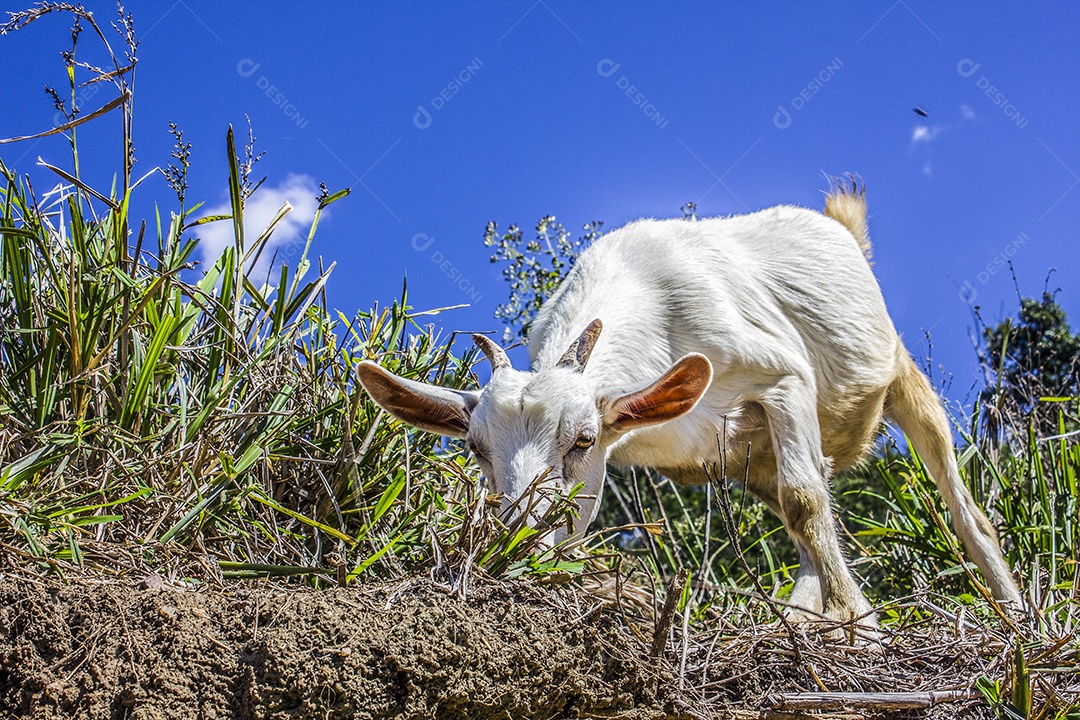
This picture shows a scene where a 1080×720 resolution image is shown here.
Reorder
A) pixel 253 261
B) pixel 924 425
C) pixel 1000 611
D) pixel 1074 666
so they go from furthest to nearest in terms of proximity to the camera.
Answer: pixel 924 425 → pixel 253 261 → pixel 1000 611 → pixel 1074 666

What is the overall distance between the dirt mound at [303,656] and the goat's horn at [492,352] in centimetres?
147

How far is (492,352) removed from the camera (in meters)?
4.00

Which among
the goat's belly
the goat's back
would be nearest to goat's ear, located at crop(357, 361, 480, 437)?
the goat's back

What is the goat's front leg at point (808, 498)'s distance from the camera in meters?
4.08

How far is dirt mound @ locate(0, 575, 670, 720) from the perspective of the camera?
2311 millimetres

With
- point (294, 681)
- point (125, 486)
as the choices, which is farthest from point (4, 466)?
point (294, 681)

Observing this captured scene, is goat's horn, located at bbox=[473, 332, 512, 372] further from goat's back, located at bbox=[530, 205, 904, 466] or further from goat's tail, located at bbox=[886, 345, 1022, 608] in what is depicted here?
goat's tail, located at bbox=[886, 345, 1022, 608]

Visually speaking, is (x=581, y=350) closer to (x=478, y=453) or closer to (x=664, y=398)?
(x=664, y=398)

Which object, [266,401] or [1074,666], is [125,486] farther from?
[1074,666]

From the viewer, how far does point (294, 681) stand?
230 centimetres

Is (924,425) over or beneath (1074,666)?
over

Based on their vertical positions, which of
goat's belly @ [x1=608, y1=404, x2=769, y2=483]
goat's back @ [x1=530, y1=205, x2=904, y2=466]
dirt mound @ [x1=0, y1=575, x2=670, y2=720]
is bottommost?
dirt mound @ [x1=0, y1=575, x2=670, y2=720]

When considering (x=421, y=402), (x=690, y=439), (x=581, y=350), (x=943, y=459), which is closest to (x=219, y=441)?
(x=421, y=402)

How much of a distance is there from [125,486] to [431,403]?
3.69 ft
